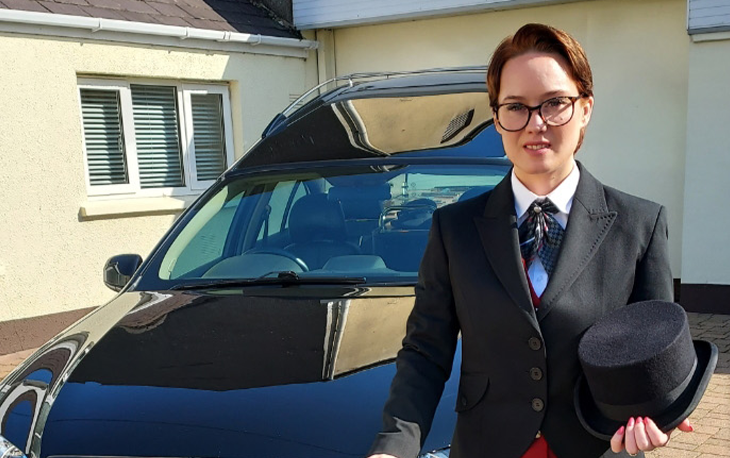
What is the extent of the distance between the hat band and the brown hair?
1.96 feet

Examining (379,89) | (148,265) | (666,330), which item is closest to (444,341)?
(666,330)

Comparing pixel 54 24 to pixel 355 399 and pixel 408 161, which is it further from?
pixel 355 399

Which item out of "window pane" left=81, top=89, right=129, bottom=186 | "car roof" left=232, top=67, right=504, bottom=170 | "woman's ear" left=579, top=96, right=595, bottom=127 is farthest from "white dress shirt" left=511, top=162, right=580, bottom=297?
"window pane" left=81, top=89, right=129, bottom=186

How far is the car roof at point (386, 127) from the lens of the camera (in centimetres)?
370

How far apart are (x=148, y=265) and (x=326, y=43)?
6.48 meters

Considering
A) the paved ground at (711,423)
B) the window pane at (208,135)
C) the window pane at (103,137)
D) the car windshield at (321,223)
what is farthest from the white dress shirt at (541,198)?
the window pane at (208,135)

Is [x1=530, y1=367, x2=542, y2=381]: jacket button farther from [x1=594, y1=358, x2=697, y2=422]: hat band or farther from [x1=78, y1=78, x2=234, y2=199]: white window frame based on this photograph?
[x1=78, y1=78, x2=234, y2=199]: white window frame

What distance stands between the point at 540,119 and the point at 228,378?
1383 millimetres

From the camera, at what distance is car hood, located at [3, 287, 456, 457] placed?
216 cm

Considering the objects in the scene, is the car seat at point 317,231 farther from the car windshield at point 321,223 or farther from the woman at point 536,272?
the woman at point 536,272

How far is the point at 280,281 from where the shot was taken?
3264mm

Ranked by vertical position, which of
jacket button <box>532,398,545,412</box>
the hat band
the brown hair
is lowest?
jacket button <box>532,398,545,412</box>

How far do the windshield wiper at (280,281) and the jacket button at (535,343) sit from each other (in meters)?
1.72

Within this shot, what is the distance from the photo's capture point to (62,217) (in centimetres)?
705
